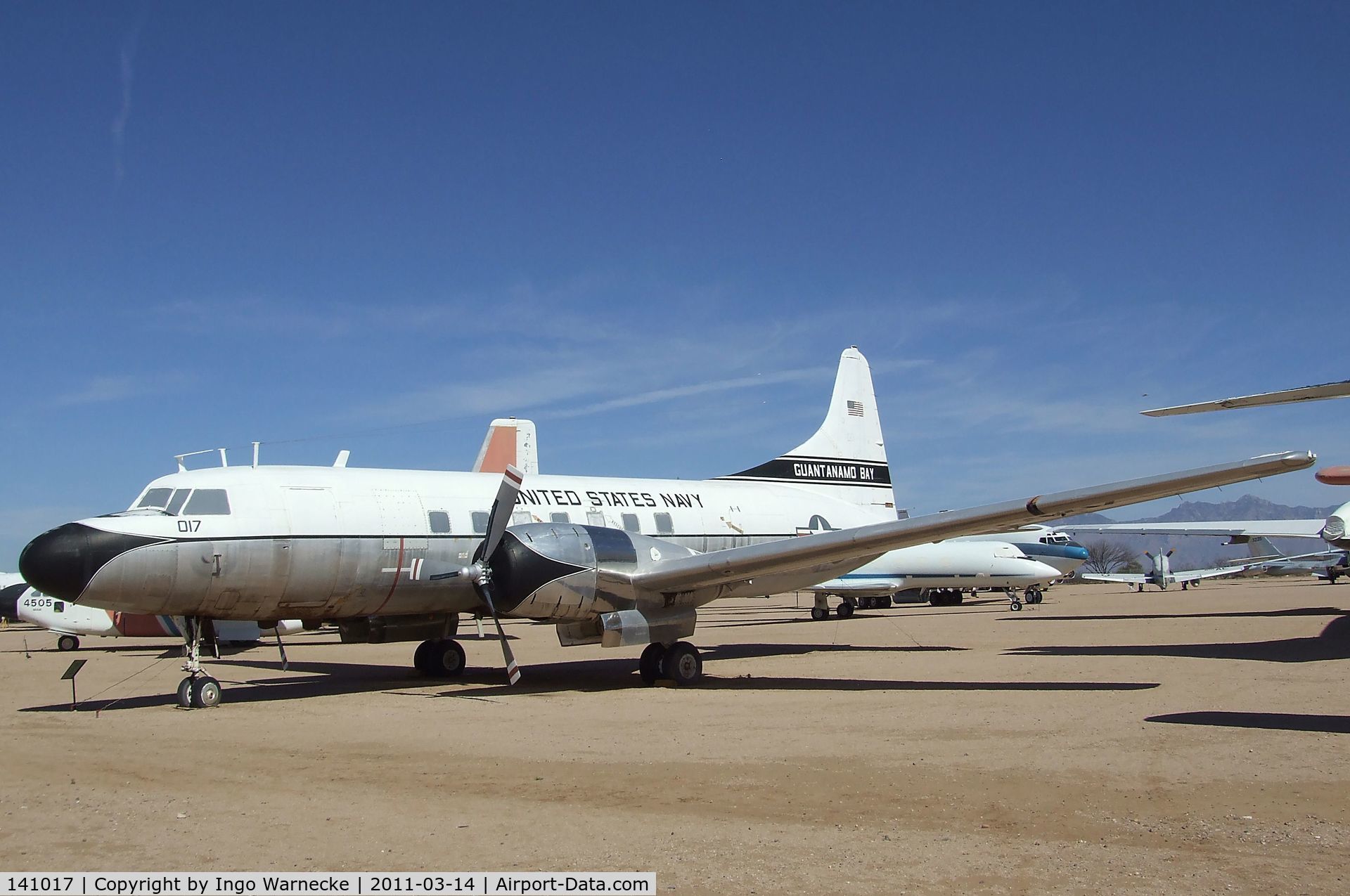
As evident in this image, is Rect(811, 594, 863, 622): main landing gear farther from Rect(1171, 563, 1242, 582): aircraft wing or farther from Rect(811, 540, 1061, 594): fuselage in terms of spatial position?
Rect(1171, 563, 1242, 582): aircraft wing

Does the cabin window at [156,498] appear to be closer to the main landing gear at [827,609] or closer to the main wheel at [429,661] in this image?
the main wheel at [429,661]

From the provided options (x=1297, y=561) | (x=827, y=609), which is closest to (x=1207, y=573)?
(x=1297, y=561)

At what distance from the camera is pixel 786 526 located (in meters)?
20.8

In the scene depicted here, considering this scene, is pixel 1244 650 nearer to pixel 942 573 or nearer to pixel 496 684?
pixel 496 684

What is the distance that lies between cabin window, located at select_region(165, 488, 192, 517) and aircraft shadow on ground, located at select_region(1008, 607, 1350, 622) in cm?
2440

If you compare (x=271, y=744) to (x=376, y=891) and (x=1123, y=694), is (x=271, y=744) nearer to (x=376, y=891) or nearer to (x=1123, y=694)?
(x=376, y=891)

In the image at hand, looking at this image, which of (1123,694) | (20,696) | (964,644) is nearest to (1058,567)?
(964,644)

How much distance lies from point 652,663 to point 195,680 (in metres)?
6.33

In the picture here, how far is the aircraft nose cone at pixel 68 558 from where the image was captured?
1254 cm

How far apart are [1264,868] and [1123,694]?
7765 mm

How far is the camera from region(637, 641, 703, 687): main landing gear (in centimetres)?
1582

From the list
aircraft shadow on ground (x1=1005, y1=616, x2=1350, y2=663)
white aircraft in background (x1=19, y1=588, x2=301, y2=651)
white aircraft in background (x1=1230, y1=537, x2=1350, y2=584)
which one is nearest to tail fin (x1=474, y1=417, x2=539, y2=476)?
white aircraft in background (x1=19, y1=588, x2=301, y2=651)

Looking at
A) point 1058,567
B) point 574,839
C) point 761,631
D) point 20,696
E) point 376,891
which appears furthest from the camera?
point 1058,567

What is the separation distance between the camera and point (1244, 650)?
1831 cm
